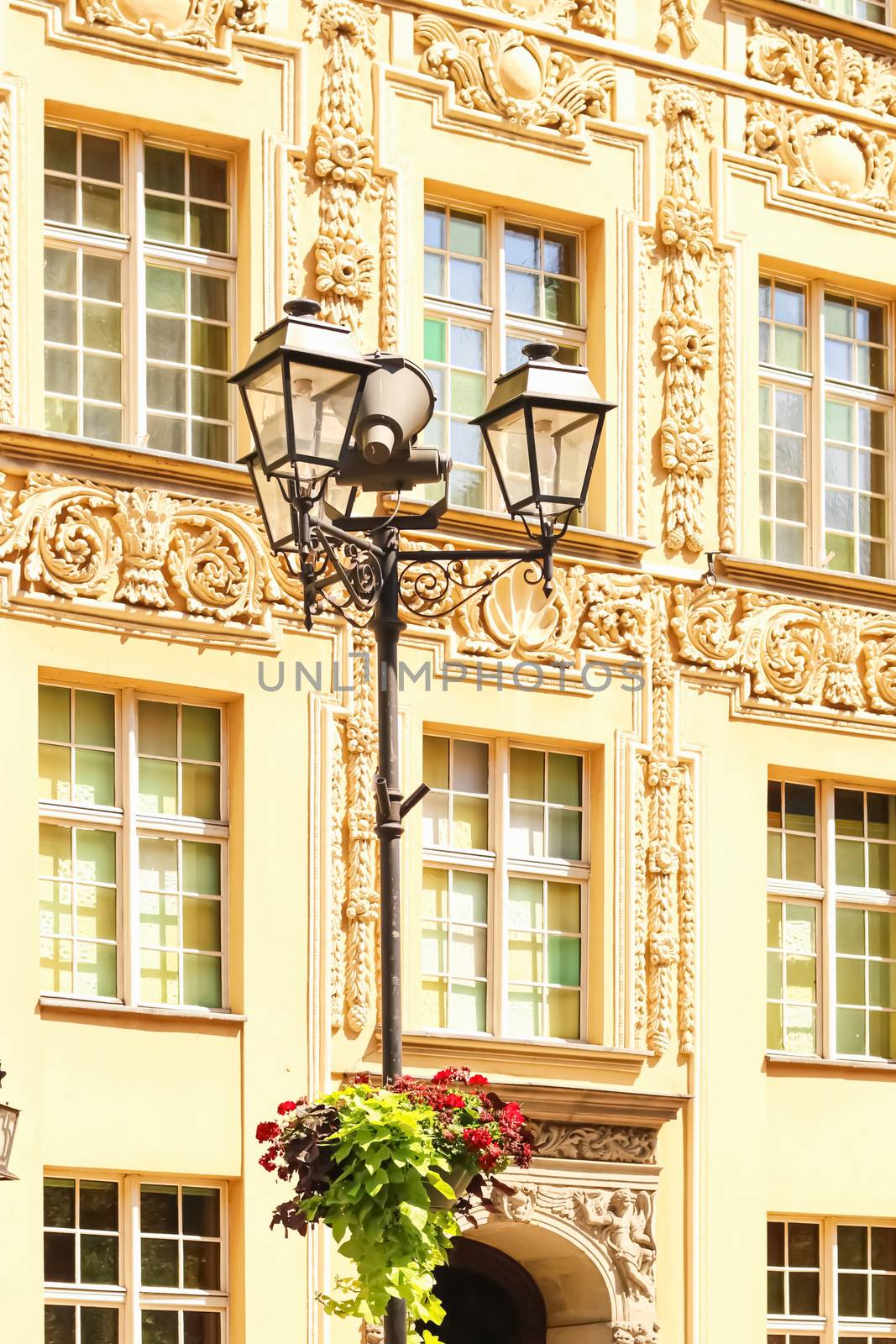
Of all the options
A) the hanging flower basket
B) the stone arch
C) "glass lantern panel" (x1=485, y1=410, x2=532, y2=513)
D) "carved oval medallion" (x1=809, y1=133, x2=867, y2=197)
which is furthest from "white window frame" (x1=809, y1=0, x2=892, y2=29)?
the hanging flower basket

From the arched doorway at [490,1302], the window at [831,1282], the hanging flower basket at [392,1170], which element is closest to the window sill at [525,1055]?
the arched doorway at [490,1302]

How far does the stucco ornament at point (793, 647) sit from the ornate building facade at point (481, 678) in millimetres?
33

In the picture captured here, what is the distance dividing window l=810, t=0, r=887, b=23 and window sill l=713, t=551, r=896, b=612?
12.9ft

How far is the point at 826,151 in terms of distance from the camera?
20.3m

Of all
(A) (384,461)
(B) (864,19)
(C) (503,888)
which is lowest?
(C) (503,888)

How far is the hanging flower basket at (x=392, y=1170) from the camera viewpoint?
11.7 metres

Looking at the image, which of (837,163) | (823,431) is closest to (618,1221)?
(823,431)

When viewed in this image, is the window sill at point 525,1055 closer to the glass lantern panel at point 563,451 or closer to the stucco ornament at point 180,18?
the glass lantern panel at point 563,451

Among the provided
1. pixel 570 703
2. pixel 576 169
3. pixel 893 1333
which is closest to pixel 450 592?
pixel 570 703

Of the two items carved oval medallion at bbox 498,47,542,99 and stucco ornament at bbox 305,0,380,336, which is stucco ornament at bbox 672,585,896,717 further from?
carved oval medallion at bbox 498,47,542,99

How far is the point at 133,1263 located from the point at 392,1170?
16.8 ft

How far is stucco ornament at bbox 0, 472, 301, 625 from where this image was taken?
16719 mm

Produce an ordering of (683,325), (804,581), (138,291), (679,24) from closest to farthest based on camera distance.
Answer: (138,291) → (683,325) → (804,581) → (679,24)

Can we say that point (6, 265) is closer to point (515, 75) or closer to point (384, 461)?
point (515, 75)
